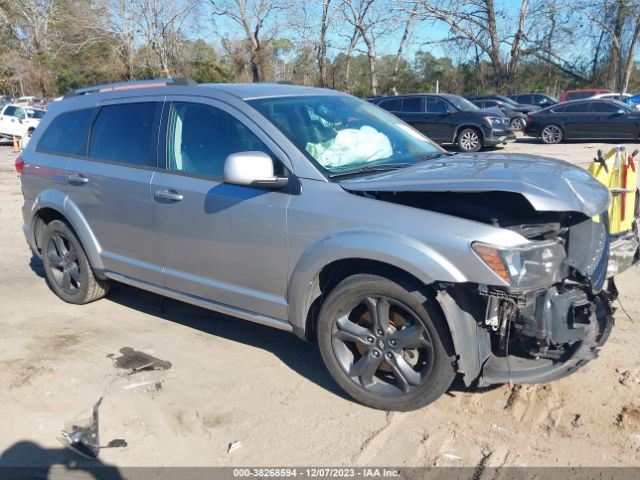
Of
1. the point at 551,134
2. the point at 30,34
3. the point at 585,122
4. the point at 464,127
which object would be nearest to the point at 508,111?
the point at 551,134

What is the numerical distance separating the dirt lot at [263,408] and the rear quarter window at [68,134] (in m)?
1.51

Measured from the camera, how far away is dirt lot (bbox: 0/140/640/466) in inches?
125

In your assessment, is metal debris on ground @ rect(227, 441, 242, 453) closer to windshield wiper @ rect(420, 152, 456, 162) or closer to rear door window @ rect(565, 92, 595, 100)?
windshield wiper @ rect(420, 152, 456, 162)

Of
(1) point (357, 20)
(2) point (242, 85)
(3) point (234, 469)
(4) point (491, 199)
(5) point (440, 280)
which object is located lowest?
(3) point (234, 469)

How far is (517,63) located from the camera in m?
40.2

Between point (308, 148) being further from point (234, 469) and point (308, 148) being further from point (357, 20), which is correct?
point (357, 20)

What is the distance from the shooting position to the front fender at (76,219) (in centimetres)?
492

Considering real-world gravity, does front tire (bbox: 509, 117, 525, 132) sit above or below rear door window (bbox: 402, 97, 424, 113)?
below

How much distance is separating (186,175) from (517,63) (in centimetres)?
4027

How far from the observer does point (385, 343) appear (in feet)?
11.3

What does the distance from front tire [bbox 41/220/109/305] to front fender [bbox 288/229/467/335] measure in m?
2.35

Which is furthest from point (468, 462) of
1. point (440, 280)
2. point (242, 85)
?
Answer: point (242, 85)

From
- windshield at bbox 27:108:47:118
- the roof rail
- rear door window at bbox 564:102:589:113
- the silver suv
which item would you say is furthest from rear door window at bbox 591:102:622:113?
windshield at bbox 27:108:47:118

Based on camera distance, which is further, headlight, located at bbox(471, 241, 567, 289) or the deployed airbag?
the deployed airbag
